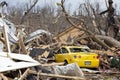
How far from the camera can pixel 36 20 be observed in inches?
2263

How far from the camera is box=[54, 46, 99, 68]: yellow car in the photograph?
20188 millimetres

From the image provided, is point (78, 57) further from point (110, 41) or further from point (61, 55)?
point (110, 41)

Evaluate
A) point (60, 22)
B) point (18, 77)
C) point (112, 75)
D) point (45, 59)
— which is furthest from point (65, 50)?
point (60, 22)

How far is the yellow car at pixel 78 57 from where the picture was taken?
20188 millimetres

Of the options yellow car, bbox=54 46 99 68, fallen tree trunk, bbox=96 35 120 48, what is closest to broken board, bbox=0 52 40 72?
yellow car, bbox=54 46 99 68

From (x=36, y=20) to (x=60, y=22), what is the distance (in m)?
4.67

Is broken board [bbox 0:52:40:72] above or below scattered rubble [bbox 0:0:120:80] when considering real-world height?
above

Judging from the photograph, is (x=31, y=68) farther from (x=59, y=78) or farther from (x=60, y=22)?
(x=60, y=22)

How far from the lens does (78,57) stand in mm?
20219

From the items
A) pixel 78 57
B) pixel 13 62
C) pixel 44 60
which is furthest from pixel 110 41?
pixel 13 62

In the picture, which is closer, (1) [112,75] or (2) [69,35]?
(1) [112,75]

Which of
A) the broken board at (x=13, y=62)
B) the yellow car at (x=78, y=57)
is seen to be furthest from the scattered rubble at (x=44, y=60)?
the yellow car at (x=78, y=57)

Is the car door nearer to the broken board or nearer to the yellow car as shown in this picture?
the yellow car

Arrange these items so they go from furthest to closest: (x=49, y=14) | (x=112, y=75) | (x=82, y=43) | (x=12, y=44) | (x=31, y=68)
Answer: (x=49, y=14)
(x=82, y=43)
(x=12, y=44)
(x=112, y=75)
(x=31, y=68)
